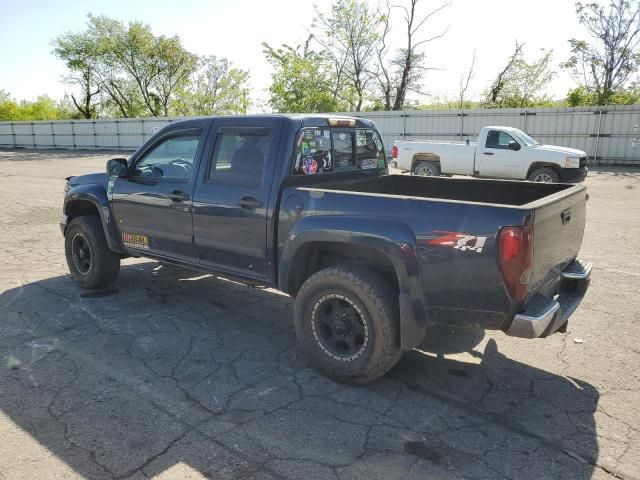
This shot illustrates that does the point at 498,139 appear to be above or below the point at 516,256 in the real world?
above

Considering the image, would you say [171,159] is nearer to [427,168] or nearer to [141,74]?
[427,168]

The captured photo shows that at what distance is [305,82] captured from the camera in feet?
118

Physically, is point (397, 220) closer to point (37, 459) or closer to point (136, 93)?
point (37, 459)

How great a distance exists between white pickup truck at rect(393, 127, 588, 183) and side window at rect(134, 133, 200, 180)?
10944 mm

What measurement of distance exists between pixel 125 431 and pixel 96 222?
3.08 m

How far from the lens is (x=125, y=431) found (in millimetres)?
2893

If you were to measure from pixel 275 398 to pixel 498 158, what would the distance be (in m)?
12.1

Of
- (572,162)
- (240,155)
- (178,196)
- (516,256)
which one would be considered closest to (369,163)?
(240,155)

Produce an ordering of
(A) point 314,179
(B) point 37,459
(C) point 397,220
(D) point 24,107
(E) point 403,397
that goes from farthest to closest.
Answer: (D) point 24,107
(A) point 314,179
(E) point 403,397
(C) point 397,220
(B) point 37,459

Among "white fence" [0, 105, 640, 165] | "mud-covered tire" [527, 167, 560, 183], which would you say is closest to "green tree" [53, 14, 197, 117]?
"white fence" [0, 105, 640, 165]

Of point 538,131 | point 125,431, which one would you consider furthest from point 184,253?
point 538,131

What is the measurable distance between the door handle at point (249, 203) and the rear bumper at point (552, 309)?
2.00m

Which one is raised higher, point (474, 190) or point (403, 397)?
point (474, 190)

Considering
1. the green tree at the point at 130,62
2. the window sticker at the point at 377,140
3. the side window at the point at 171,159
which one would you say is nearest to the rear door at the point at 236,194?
the side window at the point at 171,159
